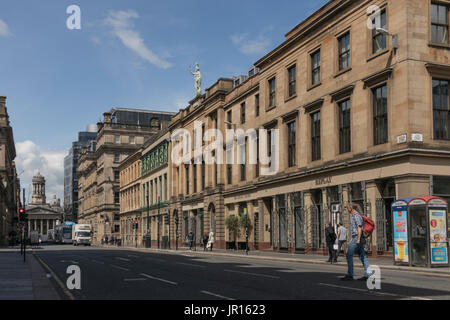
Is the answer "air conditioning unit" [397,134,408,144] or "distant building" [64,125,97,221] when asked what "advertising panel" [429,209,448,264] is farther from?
"distant building" [64,125,97,221]

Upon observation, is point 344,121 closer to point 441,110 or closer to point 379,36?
point 379,36

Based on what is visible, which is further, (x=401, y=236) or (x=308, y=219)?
(x=308, y=219)

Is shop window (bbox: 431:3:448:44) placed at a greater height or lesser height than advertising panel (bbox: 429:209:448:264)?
greater

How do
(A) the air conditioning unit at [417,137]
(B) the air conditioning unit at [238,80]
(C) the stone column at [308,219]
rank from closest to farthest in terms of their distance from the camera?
(A) the air conditioning unit at [417,137] → (C) the stone column at [308,219] → (B) the air conditioning unit at [238,80]

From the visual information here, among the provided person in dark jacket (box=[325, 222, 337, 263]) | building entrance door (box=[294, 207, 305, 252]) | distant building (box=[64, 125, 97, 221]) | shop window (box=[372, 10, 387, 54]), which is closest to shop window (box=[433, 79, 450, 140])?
shop window (box=[372, 10, 387, 54])

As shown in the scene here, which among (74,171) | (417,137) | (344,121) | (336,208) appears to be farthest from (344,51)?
(74,171)

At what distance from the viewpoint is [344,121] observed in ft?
102

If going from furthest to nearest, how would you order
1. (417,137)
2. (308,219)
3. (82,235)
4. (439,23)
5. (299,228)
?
(82,235) → (299,228) → (308,219) → (439,23) → (417,137)

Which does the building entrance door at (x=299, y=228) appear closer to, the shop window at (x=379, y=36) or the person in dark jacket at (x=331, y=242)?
the person in dark jacket at (x=331, y=242)

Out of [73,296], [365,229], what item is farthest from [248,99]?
[73,296]

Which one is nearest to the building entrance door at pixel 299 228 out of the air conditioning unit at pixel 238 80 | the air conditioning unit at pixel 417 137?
the air conditioning unit at pixel 417 137

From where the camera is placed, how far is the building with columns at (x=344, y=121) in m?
25.7

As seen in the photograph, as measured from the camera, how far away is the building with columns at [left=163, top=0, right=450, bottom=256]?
84.3 ft
